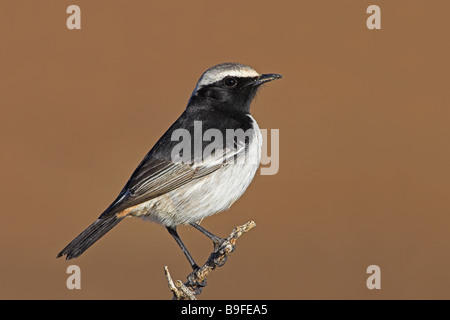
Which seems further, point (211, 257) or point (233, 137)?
point (233, 137)

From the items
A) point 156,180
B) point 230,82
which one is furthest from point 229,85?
point 156,180

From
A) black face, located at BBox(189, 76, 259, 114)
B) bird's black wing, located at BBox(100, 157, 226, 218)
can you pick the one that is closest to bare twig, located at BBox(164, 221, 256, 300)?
bird's black wing, located at BBox(100, 157, 226, 218)

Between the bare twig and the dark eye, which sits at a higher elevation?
the dark eye

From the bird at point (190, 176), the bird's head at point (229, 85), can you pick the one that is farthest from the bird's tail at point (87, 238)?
the bird's head at point (229, 85)

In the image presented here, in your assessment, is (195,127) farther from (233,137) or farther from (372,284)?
(372,284)

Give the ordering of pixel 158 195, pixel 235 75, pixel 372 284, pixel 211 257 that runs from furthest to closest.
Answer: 1. pixel 372 284
2. pixel 235 75
3. pixel 158 195
4. pixel 211 257

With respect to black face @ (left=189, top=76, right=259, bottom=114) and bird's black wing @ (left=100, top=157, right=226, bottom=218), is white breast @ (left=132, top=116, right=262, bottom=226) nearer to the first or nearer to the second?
bird's black wing @ (left=100, top=157, right=226, bottom=218)

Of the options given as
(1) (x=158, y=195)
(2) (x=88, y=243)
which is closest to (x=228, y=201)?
(1) (x=158, y=195)

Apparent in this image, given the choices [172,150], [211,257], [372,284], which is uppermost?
[172,150]
